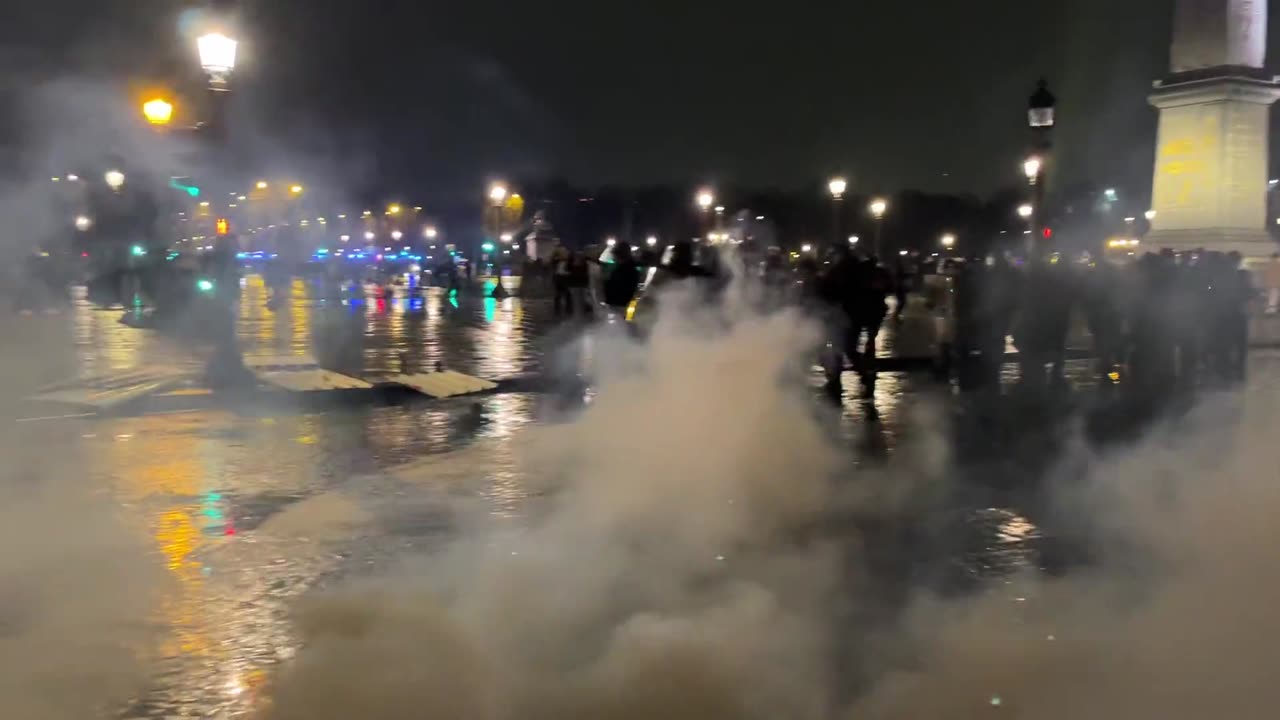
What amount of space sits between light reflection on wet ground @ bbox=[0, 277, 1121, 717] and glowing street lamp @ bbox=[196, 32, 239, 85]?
3.54 m

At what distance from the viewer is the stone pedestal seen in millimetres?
25766

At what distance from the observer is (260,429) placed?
11.5 metres

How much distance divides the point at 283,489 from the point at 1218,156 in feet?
77.7

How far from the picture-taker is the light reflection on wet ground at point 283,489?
17.3 feet

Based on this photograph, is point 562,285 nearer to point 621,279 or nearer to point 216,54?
point 621,279

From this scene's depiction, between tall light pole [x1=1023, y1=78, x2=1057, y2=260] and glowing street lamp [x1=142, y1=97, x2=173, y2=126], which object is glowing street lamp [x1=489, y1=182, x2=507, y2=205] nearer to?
tall light pole [x1=1023, y1=78, x2=1057, y2=260]

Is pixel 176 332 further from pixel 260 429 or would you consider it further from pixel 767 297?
pixel 767 297

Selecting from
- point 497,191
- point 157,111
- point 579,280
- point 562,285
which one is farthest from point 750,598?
point 497,191

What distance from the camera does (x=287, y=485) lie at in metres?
8.73

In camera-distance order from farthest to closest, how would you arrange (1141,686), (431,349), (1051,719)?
(431,349)
(1141,686)
(1051,719)

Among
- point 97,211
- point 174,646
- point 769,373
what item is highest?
point 97,211

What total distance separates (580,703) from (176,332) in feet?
66.4

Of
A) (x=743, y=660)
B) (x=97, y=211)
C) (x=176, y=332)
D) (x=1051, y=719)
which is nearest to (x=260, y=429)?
(x=97, y=211)

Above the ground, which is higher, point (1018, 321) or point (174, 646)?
point (1018, 321)
